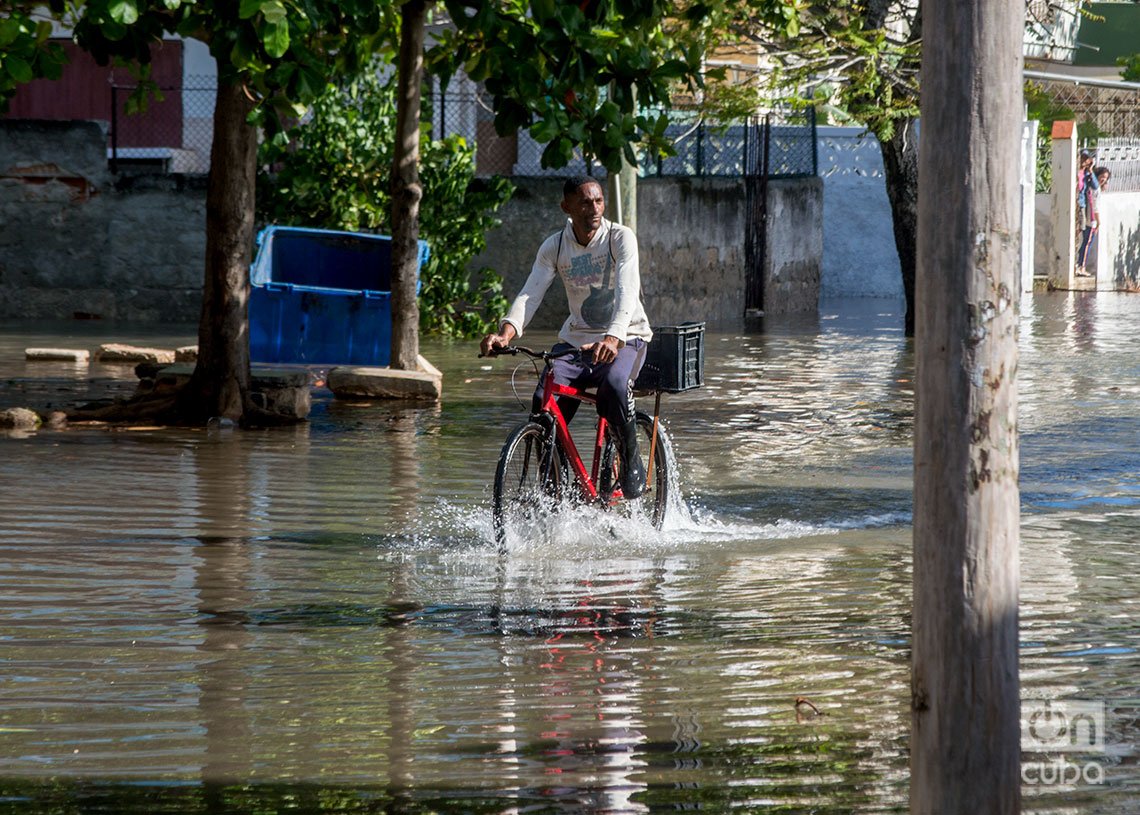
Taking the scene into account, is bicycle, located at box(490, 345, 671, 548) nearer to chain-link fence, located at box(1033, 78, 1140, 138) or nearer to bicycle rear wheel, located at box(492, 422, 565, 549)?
bicycle rear wheel, located at box(492, 422, 565, 549)

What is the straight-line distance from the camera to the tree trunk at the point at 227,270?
12055mm

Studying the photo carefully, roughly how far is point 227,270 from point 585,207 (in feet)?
16.7

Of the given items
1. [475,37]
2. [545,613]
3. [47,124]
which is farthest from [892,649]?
[47,124]

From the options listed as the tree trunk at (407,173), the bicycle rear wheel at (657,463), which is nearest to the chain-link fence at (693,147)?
the tree trunk at (407,173)

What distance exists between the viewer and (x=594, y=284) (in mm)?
7879

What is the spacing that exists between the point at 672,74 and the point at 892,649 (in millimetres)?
5153

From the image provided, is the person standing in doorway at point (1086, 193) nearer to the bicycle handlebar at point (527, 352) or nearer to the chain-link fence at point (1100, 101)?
the chain-link fence at point (1100, 101)

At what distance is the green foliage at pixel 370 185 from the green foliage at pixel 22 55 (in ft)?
Result: 23.9

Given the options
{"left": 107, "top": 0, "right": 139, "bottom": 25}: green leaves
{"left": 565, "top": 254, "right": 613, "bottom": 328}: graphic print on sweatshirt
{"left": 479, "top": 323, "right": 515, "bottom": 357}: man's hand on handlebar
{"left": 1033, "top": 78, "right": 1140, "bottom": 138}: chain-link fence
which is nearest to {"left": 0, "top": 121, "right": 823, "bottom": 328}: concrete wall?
{"left": 107, "top": 0, "right": 139, "bottom": 25}: green leaves

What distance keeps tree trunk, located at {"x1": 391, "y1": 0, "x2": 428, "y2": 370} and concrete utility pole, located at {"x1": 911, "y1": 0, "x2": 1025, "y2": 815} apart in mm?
10302

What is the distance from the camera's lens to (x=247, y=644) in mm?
6051

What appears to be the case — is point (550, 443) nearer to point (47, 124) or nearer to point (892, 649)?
point (892, 649)

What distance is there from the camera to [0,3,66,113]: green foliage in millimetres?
9664

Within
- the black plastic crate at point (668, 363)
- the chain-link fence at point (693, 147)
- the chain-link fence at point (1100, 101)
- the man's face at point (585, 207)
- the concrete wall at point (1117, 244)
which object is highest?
the chain-link fence at point (1100, 101)
